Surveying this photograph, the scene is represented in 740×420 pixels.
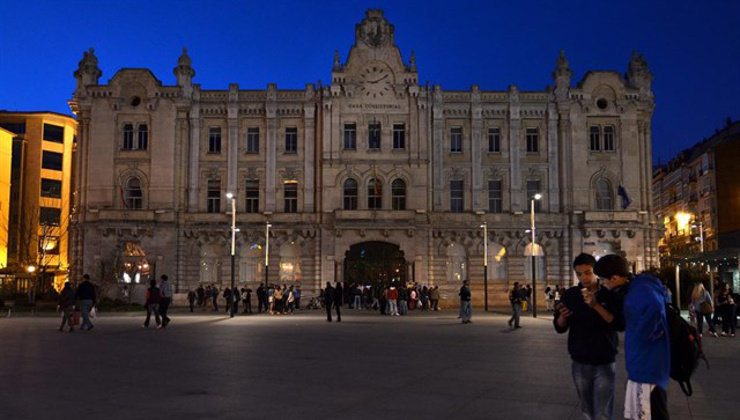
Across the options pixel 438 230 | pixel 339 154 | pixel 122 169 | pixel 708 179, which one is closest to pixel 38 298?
pixel 122 169

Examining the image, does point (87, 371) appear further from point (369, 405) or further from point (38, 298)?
point (38, 298)

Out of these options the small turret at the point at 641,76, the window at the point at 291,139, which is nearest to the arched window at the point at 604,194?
the small turret at the point at 641,76

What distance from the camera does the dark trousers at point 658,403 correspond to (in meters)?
7.14

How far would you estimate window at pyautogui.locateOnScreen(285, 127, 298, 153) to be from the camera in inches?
2338

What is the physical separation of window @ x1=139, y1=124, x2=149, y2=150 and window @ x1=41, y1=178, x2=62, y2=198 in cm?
3558

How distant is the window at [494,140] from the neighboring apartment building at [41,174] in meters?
48.6

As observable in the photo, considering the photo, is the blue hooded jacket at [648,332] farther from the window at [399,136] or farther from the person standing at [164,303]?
the window at [399,136]

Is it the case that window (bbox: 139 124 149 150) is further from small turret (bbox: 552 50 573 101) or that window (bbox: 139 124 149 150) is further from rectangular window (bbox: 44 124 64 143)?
rectangular window (bbox: 44 124 64 143)

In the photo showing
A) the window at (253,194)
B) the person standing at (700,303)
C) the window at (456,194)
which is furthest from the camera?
the window at (456,194)

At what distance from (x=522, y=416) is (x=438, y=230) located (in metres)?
47.3

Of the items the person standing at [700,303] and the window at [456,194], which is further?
the window at [456,194]

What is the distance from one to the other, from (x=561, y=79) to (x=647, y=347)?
5468 centimetres

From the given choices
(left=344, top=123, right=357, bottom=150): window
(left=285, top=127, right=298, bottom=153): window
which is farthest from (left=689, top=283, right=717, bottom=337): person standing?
(left=285, top=127, right=298, bottom=153): window

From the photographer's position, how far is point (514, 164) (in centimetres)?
5931
